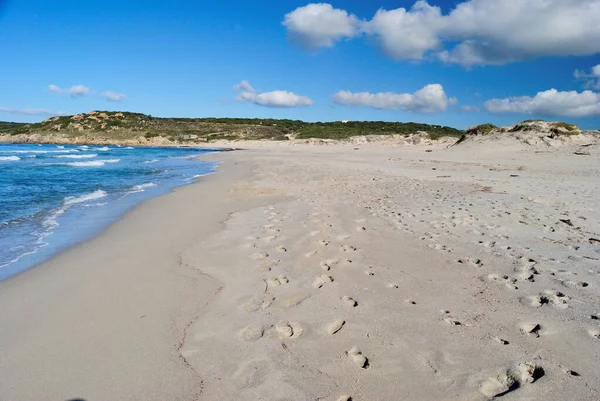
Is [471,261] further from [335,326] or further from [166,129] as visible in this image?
[166,129]

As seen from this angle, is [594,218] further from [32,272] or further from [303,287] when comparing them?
[32,272]

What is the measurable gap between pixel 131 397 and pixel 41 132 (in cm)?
10643

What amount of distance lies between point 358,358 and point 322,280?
1657 millimetres

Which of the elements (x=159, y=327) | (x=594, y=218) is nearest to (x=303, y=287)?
(x=159, y=327)

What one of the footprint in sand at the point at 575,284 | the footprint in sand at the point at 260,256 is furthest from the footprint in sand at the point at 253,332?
the footprint in sand at the point at 575,284

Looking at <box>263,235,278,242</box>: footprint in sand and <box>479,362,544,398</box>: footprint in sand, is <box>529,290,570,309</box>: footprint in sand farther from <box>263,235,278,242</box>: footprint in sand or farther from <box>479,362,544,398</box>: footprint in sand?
<box>263,235,278,242</box>: footprint in sand

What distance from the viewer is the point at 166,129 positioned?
3420 inches

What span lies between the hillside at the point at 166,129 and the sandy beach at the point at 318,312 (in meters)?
64.9

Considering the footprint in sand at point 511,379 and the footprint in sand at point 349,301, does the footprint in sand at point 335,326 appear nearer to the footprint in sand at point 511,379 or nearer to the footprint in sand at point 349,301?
the footprint in sand at point 349,301

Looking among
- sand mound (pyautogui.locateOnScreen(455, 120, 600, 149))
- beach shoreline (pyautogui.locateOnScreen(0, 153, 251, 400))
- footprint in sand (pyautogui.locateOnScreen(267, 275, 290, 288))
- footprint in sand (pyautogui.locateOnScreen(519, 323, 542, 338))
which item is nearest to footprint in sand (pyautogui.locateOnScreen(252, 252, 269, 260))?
footprint in sand (pyautogui.locateOnScreen(267, 275, 290, 288))

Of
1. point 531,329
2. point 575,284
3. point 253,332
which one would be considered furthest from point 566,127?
point 253,332

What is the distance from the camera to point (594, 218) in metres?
7.11

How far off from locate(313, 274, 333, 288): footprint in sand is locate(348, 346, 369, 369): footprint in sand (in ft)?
4.53

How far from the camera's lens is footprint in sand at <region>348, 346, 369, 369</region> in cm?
282
